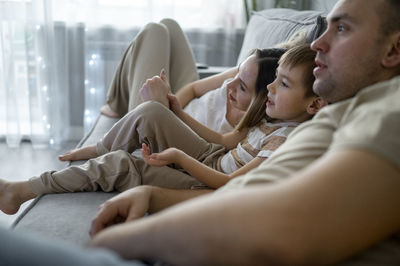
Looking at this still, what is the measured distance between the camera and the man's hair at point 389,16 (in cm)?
101

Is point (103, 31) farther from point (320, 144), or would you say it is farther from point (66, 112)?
point (320, 144)

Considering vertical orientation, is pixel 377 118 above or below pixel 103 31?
above

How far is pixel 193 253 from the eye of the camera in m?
0.67

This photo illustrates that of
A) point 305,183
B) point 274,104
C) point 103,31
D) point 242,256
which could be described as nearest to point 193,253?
point 242,256

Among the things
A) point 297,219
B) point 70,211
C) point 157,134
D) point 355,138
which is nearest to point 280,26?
point 157,134

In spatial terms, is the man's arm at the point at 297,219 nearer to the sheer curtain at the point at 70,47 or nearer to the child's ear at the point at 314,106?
the child's ear at the point at 314,106

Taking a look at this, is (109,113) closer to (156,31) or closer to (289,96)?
(156,31)

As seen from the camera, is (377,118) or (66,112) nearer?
(377,118)

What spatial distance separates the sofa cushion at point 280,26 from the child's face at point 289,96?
0.24 m

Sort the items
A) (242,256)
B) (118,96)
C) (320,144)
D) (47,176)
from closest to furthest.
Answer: (242,256), (320,144), (47,176), (118,96)

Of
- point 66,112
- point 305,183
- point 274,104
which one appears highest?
point 305,183

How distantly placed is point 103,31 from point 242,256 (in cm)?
313

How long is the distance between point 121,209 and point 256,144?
0.56 metres

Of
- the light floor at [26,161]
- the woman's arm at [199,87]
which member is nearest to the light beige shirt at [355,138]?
the woman's arm at [199,87]
